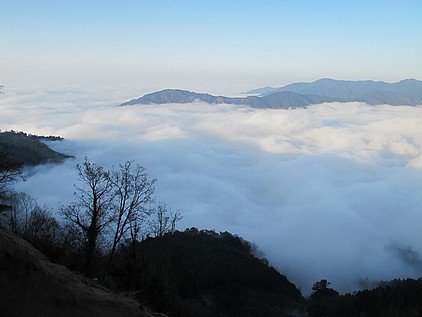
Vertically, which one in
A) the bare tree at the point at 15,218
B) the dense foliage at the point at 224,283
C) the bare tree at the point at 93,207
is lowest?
the dense foliage at the point at 224,283

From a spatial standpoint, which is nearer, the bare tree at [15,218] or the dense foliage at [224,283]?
the bare tree at [15,218]

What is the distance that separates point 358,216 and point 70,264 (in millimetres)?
142575

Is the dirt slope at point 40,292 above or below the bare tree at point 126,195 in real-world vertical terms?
below

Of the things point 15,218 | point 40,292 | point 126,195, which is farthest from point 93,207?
point 40,292

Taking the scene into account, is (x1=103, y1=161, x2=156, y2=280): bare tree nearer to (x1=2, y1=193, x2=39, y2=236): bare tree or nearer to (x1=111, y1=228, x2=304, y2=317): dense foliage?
(x1=2, y1=193, x2=39, y2=236): bare tree

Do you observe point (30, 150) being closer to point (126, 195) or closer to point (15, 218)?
point (15, 218)

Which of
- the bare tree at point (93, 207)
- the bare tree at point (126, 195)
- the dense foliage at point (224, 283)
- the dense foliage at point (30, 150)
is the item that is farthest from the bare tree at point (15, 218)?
the dense foliage at point (30, 150)

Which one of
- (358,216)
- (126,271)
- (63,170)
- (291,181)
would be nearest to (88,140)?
(63,170)

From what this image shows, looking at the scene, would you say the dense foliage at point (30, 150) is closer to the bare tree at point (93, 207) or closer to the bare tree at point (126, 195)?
the bare tree at point (93, 207)

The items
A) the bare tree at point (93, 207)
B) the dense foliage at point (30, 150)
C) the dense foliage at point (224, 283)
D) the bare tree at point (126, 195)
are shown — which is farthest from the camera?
the dense foliage at point (30, 150)

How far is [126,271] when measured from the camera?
19609mm

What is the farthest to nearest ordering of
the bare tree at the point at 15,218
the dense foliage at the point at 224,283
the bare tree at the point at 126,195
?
1. the dense foliage at the point at 224,283
2. the bare tree at the point at 15,218
3. the bare tree at the point at 126,195

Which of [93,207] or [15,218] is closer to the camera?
[93,207]

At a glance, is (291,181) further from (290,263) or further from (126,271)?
(126,271)
